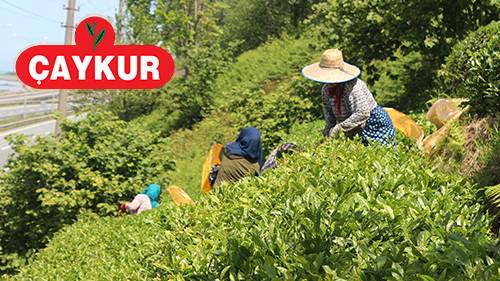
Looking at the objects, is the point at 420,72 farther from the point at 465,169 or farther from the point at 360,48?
the point at 465,169

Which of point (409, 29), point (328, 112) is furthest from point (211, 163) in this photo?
point (409, 29)

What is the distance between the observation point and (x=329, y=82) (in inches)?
204

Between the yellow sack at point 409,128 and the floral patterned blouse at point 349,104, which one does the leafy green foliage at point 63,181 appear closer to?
the yellow sack at point 409,128

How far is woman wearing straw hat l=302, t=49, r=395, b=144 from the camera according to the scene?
520 centimetres

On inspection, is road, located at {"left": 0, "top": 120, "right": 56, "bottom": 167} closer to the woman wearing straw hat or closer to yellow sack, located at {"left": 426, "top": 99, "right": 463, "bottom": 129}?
yellow sack, located at {"left": 426, "top": 99, "right": 463, "bottom": 129}

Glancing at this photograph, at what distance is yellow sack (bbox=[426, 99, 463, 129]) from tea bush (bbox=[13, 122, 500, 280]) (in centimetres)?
272

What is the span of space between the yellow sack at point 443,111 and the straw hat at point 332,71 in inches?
89.4

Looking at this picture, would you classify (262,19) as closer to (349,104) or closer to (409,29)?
(409,29)

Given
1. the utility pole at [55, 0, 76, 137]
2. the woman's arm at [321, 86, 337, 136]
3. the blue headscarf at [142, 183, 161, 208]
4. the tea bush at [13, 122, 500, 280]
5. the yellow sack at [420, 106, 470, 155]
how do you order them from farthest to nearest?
1. the utility pole at [55, 0, 76, 137]
2. the blue headscarf at [142, 183, 161, 208]
3. the yellow sack at [420, 106, 470, 155]
4. the woman's arm at [321, 86, 337, 136]
5. the tea bush at [13, 122, 500, 280]

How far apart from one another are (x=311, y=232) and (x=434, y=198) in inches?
36.2

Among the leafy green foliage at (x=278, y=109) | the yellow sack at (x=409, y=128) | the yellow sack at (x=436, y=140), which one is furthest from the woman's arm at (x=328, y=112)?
the leafy green foliage at (x=278, y=109)

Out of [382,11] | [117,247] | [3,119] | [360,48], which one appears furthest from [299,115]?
[3,119]

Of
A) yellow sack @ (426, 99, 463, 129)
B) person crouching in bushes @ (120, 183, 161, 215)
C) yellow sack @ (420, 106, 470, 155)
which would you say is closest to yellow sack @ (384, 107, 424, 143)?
yellow sack @ (426, 99, 463, 129)

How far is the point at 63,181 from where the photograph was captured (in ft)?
33.4
